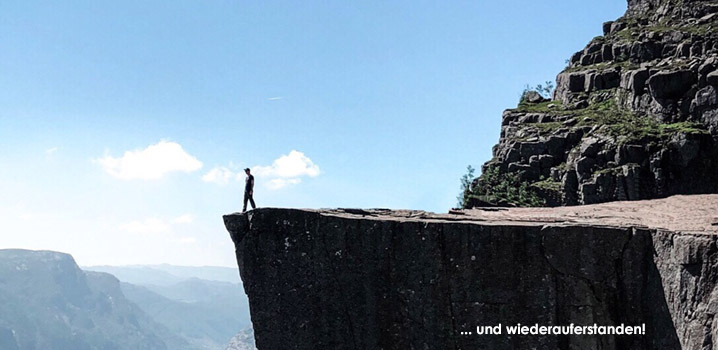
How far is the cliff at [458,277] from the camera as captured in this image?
21.0 meters

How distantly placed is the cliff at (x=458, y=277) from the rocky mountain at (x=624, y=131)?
33.7 meters

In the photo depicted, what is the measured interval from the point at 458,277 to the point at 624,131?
4438cm

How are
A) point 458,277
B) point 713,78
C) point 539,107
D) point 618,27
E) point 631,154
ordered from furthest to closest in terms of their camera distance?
point 618,27 → point 539,107 → point 713,78 → point 631,154 → point 458,277

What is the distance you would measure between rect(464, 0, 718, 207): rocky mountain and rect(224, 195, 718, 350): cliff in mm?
33731

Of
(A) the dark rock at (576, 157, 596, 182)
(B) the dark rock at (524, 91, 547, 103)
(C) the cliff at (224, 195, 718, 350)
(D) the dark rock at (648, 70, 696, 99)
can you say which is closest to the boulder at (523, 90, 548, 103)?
(B) the dark rock at (524, 91, 547, 103)

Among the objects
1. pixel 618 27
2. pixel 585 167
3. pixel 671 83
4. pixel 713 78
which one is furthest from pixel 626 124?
pixel 618 27

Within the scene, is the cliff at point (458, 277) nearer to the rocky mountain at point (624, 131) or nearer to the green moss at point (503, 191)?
the rocky mountain at point (624, 131)

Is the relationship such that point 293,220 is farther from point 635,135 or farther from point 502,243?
point 635,135

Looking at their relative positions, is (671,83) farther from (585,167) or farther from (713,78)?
(585,167)

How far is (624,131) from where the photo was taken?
194 feet

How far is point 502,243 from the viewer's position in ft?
71.7

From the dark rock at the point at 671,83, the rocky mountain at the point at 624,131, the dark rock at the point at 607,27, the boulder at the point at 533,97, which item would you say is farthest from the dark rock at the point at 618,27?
the dark rock at the point at 671,83

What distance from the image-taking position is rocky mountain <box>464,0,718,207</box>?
2200 inches

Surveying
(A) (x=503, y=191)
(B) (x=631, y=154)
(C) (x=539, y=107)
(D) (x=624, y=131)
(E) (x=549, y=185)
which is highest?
(C) (x=539, y=107)
